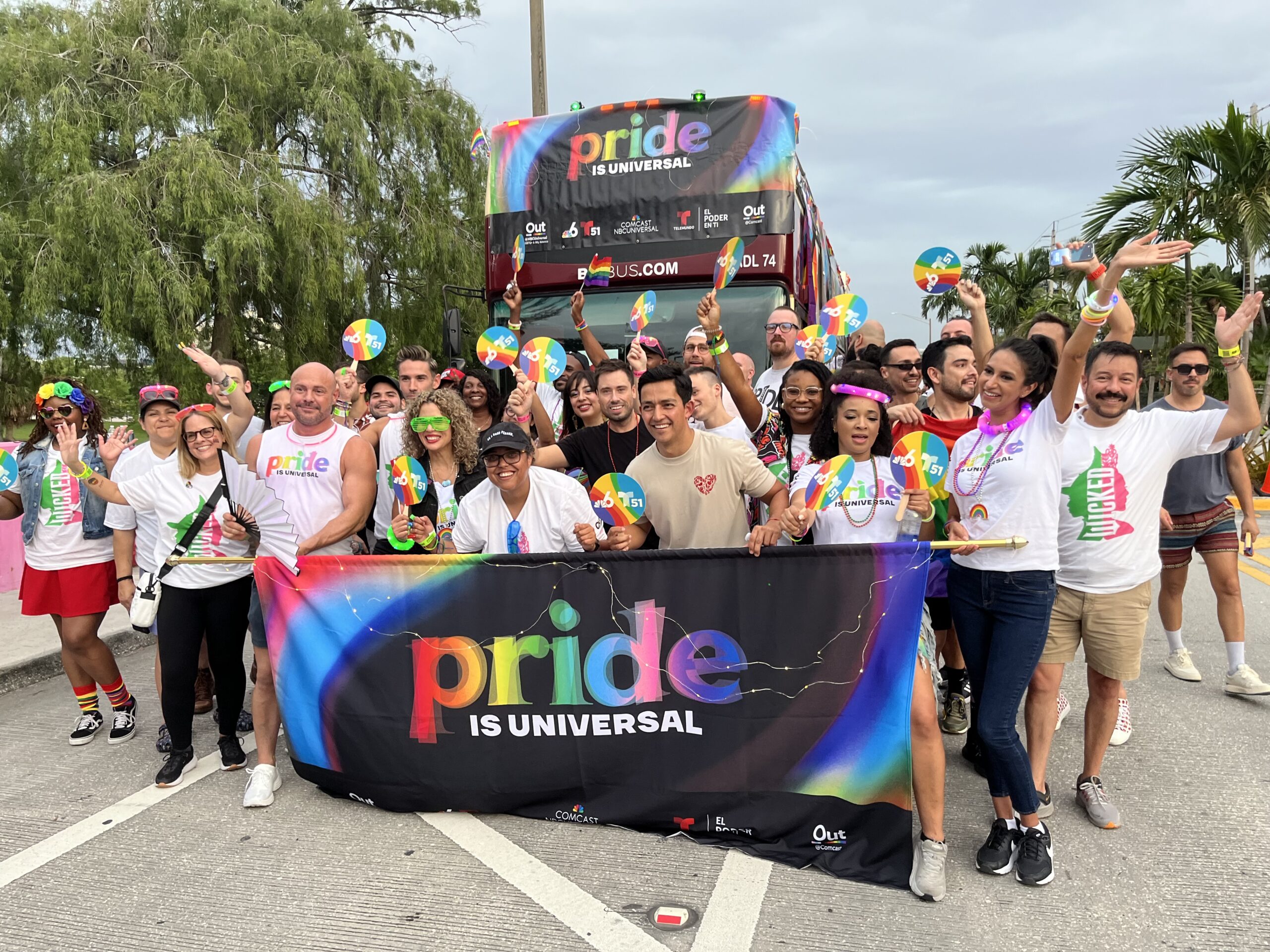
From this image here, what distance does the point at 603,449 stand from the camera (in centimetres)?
453

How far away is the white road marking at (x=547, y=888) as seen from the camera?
2.77 m

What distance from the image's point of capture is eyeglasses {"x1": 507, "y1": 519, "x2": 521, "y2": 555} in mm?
3754

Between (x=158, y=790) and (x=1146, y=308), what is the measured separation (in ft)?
56.7

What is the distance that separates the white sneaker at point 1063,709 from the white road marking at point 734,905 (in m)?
2.14

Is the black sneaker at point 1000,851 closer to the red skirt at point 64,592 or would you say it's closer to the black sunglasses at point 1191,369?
the black sunglasses at point 1191,369

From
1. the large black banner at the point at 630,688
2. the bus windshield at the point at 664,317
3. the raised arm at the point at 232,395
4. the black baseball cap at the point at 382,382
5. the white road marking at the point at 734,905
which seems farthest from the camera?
the bus windshield at the point at 664,317

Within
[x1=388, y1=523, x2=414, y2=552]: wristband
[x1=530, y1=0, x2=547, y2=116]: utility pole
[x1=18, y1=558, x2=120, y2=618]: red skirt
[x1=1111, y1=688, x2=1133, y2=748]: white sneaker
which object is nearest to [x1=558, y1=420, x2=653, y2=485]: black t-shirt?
[x1=388, y1=523, x2=414, y2=552]: wristband

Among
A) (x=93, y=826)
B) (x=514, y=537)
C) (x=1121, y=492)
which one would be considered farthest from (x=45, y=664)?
(x=1121, y=492)

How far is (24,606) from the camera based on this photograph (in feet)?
15.4

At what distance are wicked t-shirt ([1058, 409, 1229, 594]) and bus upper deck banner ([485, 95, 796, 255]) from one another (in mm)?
3909

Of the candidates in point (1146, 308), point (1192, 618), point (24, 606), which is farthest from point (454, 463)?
point (1146, 308)

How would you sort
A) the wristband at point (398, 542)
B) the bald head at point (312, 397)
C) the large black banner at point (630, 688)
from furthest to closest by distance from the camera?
the bald head at point (312, 397)
the wristband at point (398, 542)
the large black banner at point (630, 688)

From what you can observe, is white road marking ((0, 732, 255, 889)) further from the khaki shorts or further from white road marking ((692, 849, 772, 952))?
the khaki shorts

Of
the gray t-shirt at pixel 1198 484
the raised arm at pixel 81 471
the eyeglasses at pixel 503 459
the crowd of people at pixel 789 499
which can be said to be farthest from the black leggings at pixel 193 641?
the gray t-shirt at pixel 1198 484
